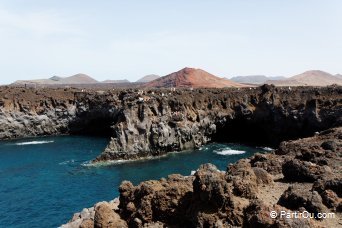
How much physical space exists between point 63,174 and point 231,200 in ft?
161

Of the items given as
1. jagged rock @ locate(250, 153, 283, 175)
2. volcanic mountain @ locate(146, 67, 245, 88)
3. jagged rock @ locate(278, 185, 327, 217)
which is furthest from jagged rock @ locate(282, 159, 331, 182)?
volcanic mountain @ locate(146, 67, 245, 88)

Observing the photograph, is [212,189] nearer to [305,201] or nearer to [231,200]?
[231,200]

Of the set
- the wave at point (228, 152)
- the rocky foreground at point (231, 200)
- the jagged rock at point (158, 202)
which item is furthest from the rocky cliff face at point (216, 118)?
the jagged rock at point (158, 202)

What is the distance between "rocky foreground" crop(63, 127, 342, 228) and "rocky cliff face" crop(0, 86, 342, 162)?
48975 mm

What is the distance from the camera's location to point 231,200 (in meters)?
20.8

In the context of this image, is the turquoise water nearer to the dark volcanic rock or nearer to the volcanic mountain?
the dark volcanic rock

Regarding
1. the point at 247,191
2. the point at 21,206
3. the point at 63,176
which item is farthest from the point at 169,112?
the point at 247,191

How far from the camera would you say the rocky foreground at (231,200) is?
20156mm

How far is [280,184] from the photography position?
92.7ft

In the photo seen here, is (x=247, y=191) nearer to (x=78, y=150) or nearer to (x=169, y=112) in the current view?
(x=169, y=112)

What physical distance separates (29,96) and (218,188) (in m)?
100

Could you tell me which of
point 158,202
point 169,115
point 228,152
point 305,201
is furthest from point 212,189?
point 169,115

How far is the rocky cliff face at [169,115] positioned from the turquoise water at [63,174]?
16.4 feet

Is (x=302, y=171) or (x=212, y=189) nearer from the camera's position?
(x=212, y=189)
